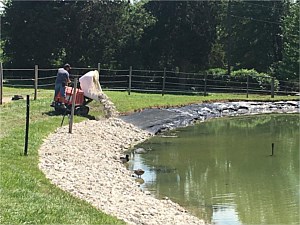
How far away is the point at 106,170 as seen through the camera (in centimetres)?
1129

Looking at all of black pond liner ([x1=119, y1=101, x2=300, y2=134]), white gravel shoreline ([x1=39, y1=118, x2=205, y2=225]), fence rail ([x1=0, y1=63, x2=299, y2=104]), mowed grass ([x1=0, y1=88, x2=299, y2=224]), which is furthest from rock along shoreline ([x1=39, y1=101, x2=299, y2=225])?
fence rail ([x1=0, y1=63, x2=299, y2=104])

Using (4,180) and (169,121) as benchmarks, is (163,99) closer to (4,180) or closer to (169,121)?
(169,121)

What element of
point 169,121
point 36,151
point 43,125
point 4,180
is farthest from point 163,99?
point 4,180

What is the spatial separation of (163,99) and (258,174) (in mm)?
11980

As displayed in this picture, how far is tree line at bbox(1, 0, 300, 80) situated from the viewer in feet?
105

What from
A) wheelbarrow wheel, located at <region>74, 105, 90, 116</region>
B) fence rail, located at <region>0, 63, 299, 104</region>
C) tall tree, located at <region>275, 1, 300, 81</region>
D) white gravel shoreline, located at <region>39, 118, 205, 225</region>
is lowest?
white gravel shoreline, located at <region>39, 118, 205, 225</region>

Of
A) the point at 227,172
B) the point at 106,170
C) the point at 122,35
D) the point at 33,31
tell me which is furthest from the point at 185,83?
the point at 106,170

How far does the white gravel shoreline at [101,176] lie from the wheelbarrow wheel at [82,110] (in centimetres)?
132

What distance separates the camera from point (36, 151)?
10.8 m

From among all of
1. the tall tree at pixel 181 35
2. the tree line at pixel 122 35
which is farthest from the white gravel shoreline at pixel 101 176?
the tall tree at pixel 181 35

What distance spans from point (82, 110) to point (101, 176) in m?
7.22

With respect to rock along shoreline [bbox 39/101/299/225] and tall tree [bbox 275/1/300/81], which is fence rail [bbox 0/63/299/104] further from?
rock along shoreline [bbox 39/101/299/225]

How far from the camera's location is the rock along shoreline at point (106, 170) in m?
8.34

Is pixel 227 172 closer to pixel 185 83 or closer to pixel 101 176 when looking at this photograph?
pixel 101 176
